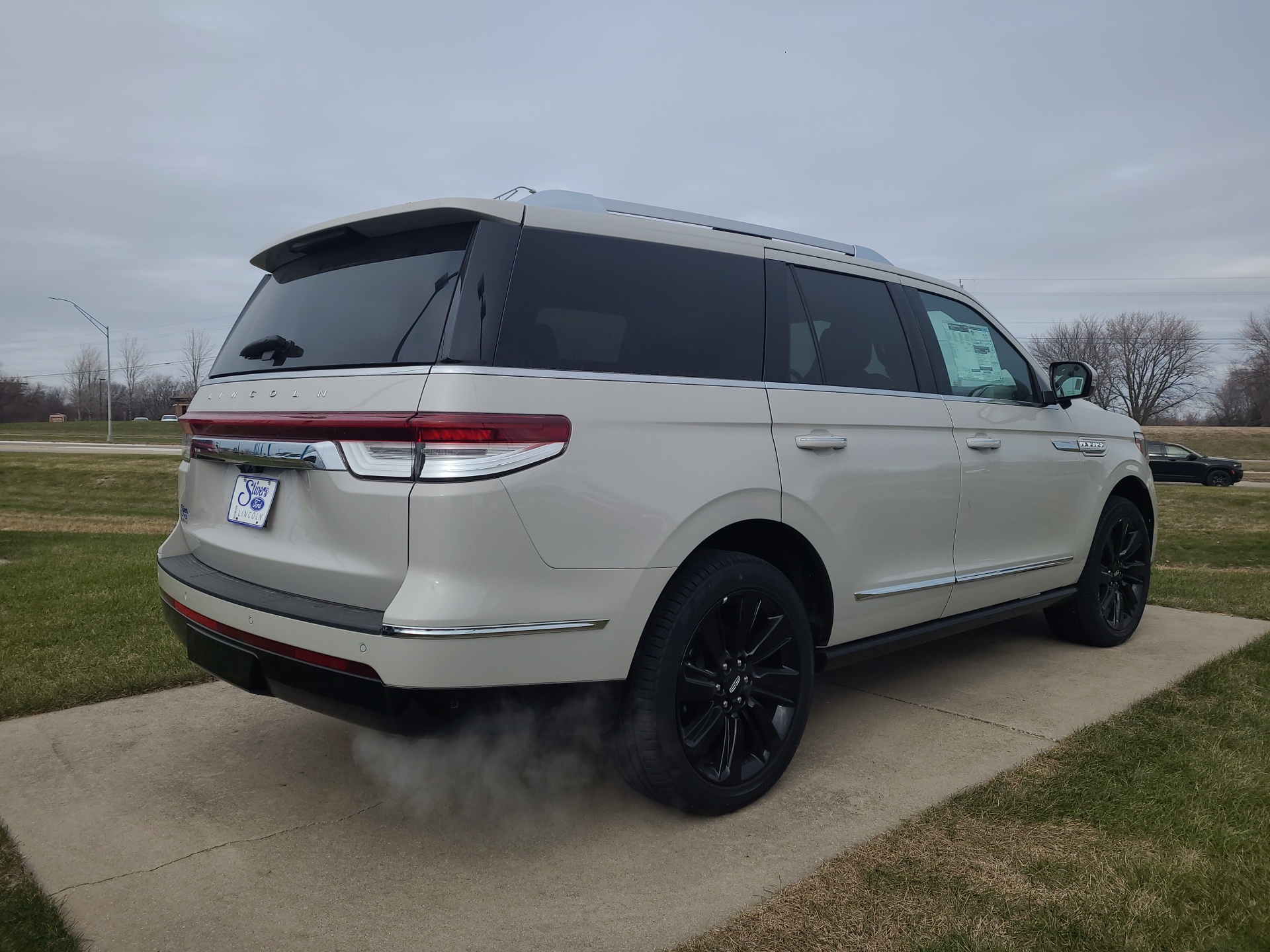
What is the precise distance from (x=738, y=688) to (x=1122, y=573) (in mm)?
3362

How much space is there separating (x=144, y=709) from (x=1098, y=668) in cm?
455

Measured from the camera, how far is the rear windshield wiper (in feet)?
9.66

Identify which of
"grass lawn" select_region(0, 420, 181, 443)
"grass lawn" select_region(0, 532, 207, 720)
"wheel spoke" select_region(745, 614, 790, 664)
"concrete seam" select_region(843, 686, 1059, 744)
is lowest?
"grass lawn" select_region(0, 420, 181, 443)

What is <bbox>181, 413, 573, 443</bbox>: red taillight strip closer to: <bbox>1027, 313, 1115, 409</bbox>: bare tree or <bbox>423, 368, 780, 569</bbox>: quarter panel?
<bbox>423, 368, 780, 569</bbox>: quarter panel

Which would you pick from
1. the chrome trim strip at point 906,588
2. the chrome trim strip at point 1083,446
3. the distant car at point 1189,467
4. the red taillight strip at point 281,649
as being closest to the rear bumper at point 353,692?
the red taillight strip at point 281,649

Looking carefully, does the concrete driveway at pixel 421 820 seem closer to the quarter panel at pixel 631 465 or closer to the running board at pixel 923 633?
the running board at pixel 923 633

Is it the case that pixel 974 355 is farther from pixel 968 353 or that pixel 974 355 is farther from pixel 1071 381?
pixel 1071 381

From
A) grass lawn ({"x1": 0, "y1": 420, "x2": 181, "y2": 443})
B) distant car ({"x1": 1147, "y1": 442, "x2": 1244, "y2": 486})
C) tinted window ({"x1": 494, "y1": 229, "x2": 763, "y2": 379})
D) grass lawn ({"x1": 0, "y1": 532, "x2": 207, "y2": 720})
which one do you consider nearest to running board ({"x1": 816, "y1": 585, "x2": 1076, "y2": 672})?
tinted window ({"x1": 494, "y1": 229, "x2": 763, "y2": 379})

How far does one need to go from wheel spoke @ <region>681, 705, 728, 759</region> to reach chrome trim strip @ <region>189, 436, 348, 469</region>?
1.29m

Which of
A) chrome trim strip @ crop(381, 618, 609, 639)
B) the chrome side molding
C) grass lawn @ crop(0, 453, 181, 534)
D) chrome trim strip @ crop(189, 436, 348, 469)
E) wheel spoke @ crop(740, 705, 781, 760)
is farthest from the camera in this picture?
grass lawn @ crop(0, 453, 181, 534)

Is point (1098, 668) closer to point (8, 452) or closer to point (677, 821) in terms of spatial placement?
point (677, 821)

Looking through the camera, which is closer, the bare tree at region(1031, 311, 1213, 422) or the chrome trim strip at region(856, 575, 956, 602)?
the chrome trim strip at region(856, 575, 956, 602)

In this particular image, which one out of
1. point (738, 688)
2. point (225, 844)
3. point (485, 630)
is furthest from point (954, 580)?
point (225, 844)

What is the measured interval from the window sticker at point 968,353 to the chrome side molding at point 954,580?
0.84m
